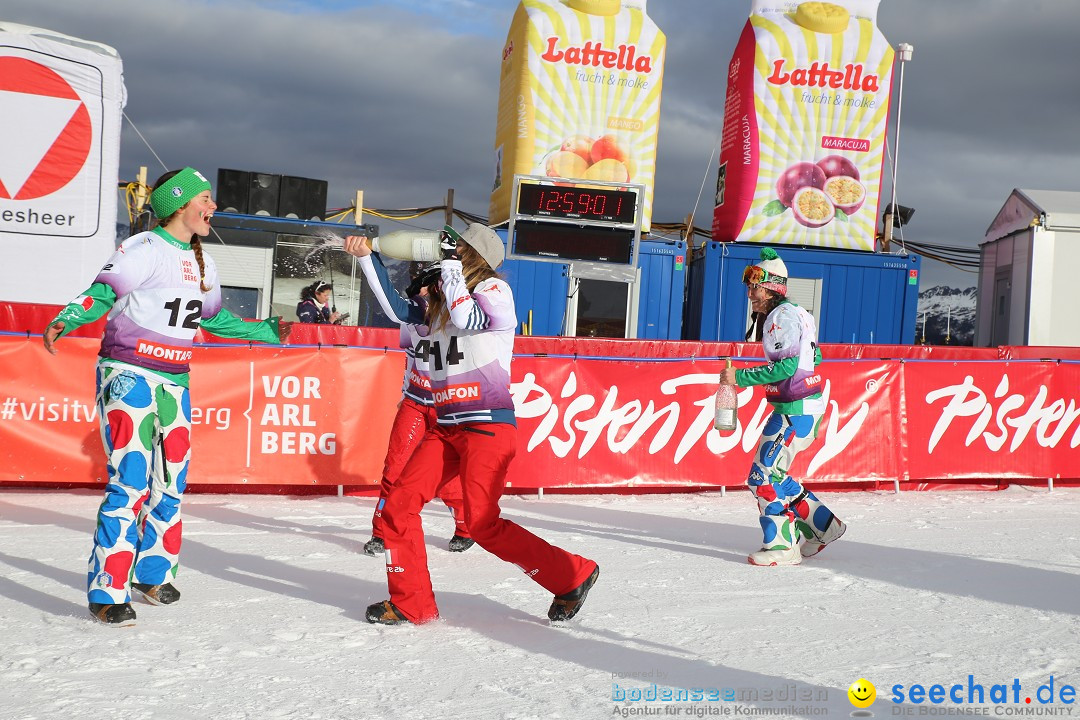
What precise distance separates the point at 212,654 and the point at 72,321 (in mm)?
1572

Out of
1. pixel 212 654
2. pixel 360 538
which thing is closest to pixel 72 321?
pixel 212 654

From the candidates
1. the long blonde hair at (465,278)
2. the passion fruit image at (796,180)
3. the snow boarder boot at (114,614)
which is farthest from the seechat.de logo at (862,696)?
the passion fruit image at (796,180)

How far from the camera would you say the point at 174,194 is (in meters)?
4.46

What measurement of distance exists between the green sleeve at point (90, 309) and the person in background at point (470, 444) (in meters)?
1.07

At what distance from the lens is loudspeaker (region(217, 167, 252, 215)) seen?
15977mm

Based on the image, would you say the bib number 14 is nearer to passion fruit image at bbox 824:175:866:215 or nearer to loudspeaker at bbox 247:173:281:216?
loudspeaker at bbox 247:173:281:216

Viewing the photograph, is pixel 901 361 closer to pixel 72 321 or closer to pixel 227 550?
pixel 227 550

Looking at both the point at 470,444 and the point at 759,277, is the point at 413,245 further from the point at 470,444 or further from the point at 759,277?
the point at 759,277

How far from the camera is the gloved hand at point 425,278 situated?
435 centimetres

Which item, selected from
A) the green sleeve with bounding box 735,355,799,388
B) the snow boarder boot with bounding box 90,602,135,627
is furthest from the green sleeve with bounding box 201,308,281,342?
the green sleeve with bounding box 735,355,799,388

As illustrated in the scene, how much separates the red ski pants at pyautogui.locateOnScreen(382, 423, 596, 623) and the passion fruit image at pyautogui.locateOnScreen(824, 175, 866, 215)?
13.7 m

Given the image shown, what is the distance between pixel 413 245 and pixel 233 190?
12.7 metres

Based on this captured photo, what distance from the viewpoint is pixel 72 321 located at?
4.24 m

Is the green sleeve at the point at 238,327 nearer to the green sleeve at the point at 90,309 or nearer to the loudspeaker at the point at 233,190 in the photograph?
the green sleeve at the point at 90,309
